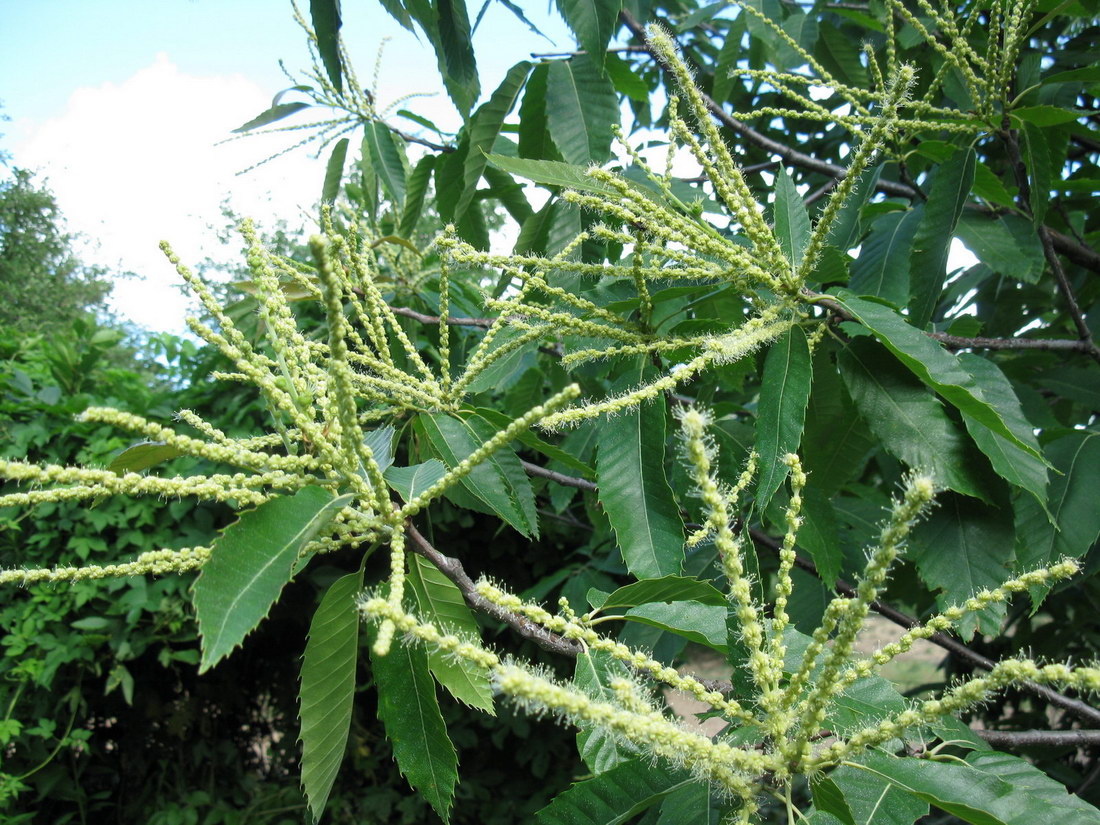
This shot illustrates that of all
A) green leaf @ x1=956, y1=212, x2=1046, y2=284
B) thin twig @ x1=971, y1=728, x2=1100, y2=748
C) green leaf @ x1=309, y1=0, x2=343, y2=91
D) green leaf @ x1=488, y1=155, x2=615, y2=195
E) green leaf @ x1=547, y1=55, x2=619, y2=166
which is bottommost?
thin twig @ x1=971, y1=728, x2=1100, y2=748

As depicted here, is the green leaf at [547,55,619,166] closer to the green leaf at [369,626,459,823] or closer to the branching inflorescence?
the branching inflorescence

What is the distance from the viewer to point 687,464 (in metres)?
1.66

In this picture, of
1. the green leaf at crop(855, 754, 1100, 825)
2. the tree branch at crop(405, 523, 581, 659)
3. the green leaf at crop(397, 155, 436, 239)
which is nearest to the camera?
the green leaf at crop(855, 754, 1100, 825)

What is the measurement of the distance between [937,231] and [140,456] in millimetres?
2009

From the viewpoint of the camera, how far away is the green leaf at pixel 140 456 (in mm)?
1232

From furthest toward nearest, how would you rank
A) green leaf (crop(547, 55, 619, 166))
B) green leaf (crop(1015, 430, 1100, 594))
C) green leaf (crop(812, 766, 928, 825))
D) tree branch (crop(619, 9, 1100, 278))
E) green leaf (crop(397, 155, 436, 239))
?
green leaf (crop(397, 155, 436, 239)), tree branch (crop(619, 9, 1100, 278)), green leaf (crop(547, 55, 619, 166)), green leaf (crop(1015, 430, 1100, 594)), green leaf (crop(812, 766, 928, 825))

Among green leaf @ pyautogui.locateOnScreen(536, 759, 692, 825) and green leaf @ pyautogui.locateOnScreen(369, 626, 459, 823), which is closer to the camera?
green leaf @ pyautogui.locateOnScreen(536, 759, 692, 825)

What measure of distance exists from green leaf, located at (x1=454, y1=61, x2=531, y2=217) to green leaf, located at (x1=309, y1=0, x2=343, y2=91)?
59 centimetres

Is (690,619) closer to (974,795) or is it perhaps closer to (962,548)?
(974,795)

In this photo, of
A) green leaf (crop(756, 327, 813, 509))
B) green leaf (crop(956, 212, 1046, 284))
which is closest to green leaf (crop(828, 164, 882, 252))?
green leaf (crop(956, 212, 1046, 284))

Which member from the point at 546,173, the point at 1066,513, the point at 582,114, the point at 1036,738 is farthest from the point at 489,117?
the point at 1036,738

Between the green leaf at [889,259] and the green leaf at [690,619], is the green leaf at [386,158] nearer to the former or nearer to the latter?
the green leaf at [889,259]

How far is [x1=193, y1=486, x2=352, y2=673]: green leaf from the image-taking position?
35.0 inches

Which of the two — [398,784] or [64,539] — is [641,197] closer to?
[64,539]
